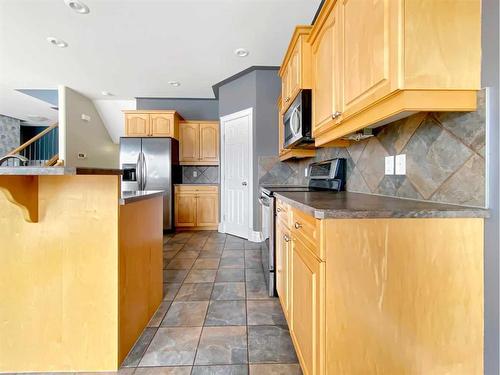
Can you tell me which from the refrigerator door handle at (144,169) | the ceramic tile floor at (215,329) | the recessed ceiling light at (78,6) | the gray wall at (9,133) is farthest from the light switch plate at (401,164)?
the gray wall at (9,133)

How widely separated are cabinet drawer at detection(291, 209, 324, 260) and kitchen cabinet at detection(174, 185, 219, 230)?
140 inches

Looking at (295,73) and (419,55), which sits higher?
(295,73)

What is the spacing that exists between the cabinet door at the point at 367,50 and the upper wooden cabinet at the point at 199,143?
4.00 metres

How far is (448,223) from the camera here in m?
0.85

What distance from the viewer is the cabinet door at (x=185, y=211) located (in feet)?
15.5

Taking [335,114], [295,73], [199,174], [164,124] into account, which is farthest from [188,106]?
[335,114]

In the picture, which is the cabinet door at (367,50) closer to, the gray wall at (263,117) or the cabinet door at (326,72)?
the cabinet door at (326,72)

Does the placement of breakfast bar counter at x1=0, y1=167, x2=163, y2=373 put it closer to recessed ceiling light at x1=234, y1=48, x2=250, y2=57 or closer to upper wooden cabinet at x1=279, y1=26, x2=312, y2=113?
upper wooden cabinet at x1=279, y1=26, x2=312, y2=113

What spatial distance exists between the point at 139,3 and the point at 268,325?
3.21 metres

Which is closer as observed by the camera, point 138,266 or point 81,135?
point 138,266

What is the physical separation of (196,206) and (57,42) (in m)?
3.14

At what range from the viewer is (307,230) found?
42.4 inches

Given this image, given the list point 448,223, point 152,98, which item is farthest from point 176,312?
point 152,98

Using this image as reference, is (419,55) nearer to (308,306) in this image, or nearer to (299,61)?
(308,306)
